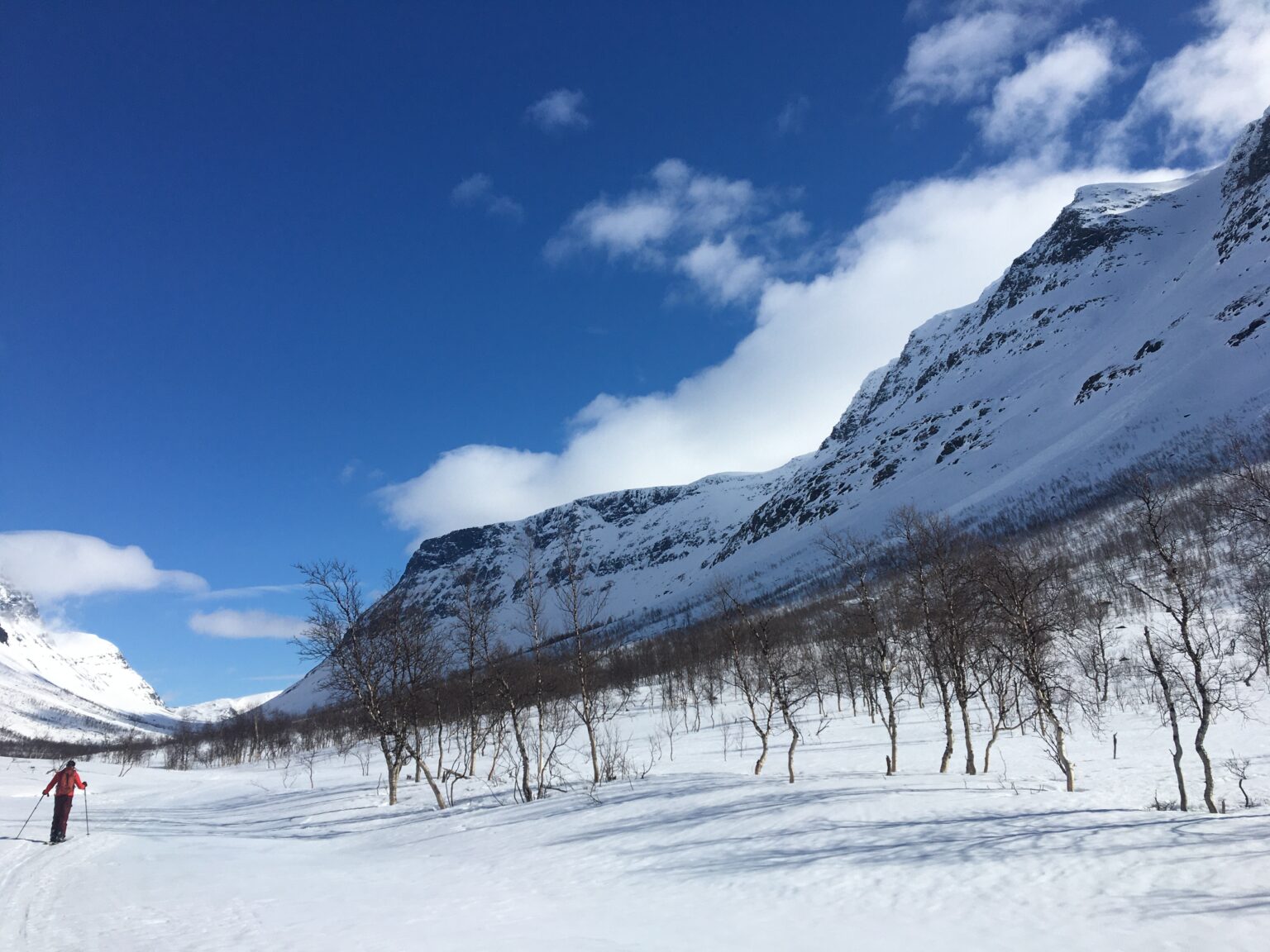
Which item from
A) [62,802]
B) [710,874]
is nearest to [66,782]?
[62,802]

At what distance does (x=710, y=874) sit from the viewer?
1092 cm

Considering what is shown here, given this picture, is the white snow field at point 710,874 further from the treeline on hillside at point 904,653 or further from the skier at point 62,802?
the treeline on hillside at point 904,653

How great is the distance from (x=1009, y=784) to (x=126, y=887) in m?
21.4

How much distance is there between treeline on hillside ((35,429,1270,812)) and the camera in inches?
762

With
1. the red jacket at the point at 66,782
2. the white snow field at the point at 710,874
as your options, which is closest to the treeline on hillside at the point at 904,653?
the white snow field at the point at 710,874

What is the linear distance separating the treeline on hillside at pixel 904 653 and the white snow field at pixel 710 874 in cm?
326

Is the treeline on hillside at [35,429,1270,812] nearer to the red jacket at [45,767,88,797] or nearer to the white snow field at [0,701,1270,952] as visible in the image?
the white snow field at [0,701,1270,952]

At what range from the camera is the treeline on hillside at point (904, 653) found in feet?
63.5

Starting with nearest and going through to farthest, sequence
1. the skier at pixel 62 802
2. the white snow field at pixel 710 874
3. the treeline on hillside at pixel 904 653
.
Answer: the white snow field at pixel 710 874
the skier at pixel 62 802
the treeline on hillside at pixel 904 653

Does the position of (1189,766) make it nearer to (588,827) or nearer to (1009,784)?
(1009,784)

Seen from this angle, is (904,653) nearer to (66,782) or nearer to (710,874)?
(710,874)

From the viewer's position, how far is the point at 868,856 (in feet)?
35.7

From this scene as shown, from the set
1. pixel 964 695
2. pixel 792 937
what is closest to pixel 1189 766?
pixel 964 695

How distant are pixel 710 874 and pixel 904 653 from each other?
2404 inches
